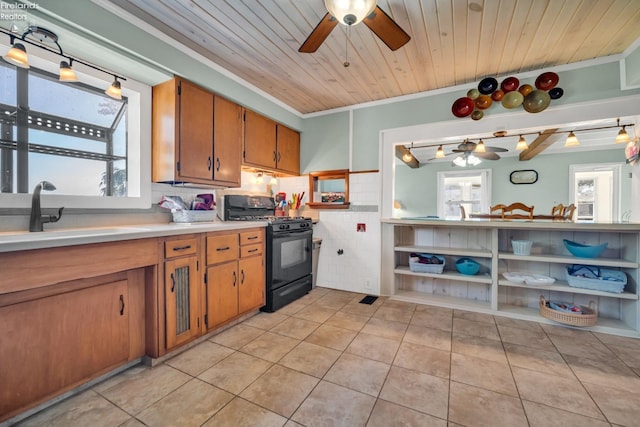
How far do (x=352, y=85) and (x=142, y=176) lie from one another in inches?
92.5

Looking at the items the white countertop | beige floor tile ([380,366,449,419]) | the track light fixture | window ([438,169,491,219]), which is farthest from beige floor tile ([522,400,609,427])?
window ([438,169,491,219])

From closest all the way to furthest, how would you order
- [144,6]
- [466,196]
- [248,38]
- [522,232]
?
1. [144,6]
2. [248,38]
3. [522,232]
4. [466,196]

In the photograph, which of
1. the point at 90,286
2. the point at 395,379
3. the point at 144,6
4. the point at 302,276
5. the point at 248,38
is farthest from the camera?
the point at 302,276

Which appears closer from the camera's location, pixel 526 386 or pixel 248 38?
pixel 526 386

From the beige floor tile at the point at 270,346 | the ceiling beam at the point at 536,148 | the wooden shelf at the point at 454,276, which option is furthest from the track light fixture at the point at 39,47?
the ceiling beam at the point at 536,148

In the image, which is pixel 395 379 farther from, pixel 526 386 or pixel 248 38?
pixel 248 38

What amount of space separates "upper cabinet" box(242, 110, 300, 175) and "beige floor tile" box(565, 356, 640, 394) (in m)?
3.33

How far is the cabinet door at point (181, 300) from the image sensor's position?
73.9 inches

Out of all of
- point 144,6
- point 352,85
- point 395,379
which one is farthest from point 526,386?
point 144,6

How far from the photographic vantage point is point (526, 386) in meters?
1.64

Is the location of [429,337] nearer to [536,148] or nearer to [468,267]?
[468,267]

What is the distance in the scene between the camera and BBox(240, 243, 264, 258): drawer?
2517 mm

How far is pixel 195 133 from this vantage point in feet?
7.96

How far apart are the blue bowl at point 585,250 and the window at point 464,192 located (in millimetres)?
3571
